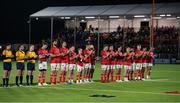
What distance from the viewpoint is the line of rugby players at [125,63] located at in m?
33.4

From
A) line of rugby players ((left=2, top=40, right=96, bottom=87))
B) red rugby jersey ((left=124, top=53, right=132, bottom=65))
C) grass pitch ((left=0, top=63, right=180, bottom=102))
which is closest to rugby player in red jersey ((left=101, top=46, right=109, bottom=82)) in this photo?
line of rugby players ((left=2, top=40, right=96, bottom=87))

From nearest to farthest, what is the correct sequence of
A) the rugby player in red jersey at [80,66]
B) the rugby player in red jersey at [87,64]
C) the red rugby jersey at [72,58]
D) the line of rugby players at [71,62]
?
the line of rugby players at [71,62], the red rugby jersey at [72,58], the rugby player in red jersey at [80,66], the rugby player in red jersey at [87,64]

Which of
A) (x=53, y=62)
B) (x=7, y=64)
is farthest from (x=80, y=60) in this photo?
(x=7, y=64)

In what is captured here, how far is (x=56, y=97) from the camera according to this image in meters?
23.3

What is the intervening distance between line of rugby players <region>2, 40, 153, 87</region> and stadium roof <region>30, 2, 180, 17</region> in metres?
26.1

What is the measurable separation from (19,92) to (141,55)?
1232cm

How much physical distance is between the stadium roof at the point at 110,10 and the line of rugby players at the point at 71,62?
85.7ft

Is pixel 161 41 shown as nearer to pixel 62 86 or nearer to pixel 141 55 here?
pixel 141 55

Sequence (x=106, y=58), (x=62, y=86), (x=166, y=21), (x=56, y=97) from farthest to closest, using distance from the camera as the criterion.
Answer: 1. (x=166, y=21)
2. (x=106, y=58)
3. (x=62, y=86)
4. (x=56, y=97)

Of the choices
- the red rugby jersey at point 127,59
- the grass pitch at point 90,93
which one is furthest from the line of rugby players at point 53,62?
the red rugby jersey at point 127,59

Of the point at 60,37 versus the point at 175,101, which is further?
the point at 60,37

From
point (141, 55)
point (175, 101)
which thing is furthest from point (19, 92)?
point (141, 55)

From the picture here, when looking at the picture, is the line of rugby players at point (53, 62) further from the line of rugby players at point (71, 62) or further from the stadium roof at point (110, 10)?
the stadium roof at point (110, 10)

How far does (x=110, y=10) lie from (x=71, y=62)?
36433mm
